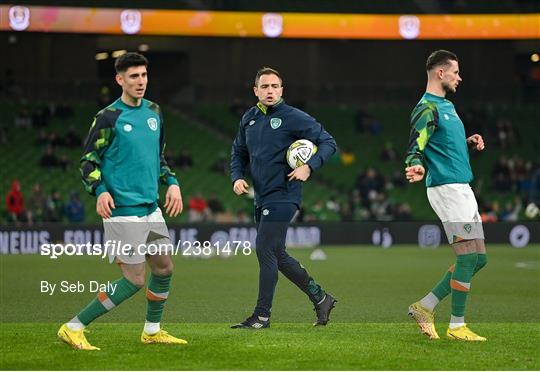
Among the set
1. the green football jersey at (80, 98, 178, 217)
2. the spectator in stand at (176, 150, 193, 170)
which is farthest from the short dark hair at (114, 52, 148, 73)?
the spectator in stand at (176, 150, 193, 170)

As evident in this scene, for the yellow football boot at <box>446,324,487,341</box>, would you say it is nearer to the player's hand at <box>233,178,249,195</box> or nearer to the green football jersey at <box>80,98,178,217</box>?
the player's hand at <box>233,178,249,195</box>

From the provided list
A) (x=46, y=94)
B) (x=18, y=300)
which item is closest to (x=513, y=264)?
(x=18, y=300)

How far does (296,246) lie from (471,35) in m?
13.8

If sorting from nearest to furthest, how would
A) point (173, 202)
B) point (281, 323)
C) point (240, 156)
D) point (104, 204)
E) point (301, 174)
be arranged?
point (104, 204) < point (173, 202) < point (301, 174) < point (240, 156) < point (281, 323)

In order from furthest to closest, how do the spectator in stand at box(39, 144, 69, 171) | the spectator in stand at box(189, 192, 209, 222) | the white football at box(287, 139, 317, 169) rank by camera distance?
the spectator in stand at box(39, 144, 69, 171) → the spectator in stand at box(189, 192, 209, 222) → the white football at box(287, 139, 317, 169)

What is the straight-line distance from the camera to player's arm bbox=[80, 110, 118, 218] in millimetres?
8430

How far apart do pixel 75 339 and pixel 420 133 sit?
10.6 ft

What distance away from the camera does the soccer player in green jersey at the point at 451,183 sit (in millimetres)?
9188

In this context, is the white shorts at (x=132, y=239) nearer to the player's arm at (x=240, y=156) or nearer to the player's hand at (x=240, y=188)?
the player's hand at (x=240, y=188)

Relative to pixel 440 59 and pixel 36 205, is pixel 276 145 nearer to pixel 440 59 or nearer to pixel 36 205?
pixel 440 59

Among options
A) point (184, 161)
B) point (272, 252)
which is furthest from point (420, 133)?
point (184, 161)

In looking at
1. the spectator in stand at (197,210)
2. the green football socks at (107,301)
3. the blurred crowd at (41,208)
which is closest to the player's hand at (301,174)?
the green football socks at (107,301)

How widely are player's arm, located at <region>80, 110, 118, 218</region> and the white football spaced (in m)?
1.99

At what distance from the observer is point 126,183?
8.56 meters
